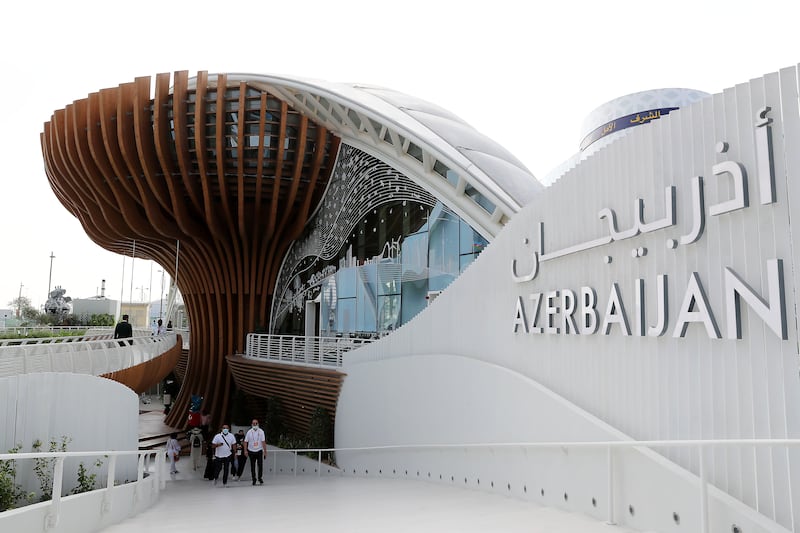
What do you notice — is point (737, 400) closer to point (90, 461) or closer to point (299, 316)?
point (90, 461)

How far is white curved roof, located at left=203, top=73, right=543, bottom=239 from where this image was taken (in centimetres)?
1652

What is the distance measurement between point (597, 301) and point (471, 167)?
11.5 meters

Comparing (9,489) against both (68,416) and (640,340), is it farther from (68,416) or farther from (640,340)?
(640,340)

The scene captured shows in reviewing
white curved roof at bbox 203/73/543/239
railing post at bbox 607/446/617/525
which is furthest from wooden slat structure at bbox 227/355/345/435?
railing post at bbox 607/446/617/525

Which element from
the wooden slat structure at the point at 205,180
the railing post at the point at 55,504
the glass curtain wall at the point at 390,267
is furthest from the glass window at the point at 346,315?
the railing post at the point at 55,504

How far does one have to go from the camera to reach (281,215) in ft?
82.6

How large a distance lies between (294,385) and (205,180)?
9.45m

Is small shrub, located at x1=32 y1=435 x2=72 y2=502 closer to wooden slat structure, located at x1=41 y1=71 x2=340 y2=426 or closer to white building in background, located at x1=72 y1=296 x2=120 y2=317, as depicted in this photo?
wooden slat structure, located at x1=41 y1=71 x2=340 y2=426

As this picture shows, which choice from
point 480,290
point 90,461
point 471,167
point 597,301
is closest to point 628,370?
point 597,301

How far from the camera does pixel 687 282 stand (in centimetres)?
445

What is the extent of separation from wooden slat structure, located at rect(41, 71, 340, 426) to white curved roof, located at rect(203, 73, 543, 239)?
0.92 meters

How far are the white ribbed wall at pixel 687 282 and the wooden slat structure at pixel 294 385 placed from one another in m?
9.50

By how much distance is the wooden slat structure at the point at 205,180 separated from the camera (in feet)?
70.5

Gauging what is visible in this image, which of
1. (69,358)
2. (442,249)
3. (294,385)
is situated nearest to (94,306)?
(294,385)
